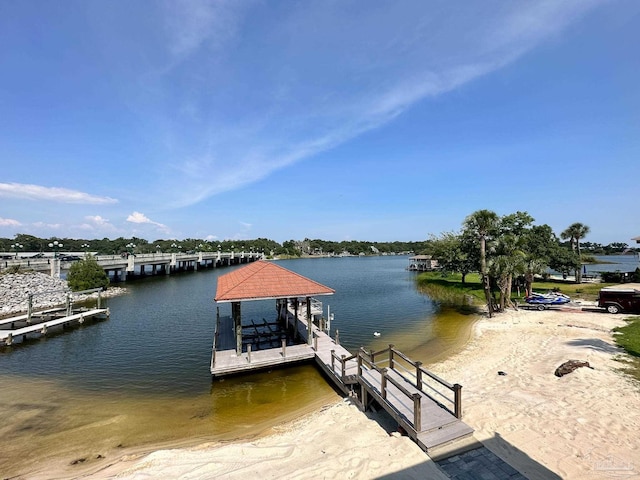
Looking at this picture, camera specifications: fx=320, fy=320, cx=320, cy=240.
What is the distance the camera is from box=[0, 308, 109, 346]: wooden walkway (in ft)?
67.3

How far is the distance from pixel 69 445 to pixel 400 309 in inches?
1038

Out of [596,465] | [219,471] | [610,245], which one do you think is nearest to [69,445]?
[219,471]

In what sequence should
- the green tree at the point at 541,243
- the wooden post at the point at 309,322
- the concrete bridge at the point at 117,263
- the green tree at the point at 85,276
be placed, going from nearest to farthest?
the wooden post at the point at 309,322 → the green tree at the point at 85,276 → the concrete bridge at the point at 117,263 → the green tree at the point at 541,243

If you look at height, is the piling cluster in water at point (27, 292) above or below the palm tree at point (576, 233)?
below

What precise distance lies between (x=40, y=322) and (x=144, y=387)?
1785 centimetres

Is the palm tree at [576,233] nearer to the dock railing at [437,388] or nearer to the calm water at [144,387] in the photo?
the calm water at [144,387]

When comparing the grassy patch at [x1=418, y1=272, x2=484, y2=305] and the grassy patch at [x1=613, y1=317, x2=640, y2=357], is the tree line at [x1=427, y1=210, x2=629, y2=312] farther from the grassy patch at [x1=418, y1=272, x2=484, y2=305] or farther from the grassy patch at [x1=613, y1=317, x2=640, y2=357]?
the grassy patch at [x1=613, y1=317, x2=640, y2=357]

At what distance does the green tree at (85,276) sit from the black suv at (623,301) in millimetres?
49513

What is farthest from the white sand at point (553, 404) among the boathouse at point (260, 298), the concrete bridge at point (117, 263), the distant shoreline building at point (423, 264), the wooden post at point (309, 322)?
the distant shoreline building at point (423, 264)

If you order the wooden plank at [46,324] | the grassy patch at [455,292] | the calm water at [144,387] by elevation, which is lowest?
the calm water at [144,387]

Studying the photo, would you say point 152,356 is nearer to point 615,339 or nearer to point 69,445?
point 69,445

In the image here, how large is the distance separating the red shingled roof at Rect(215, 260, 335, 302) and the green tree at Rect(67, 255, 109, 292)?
29.5 m

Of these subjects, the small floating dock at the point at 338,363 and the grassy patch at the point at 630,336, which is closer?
the small floating dock at the point at 338,363

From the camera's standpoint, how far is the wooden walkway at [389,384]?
8.45 m
